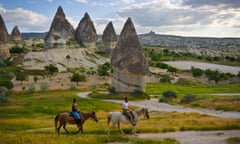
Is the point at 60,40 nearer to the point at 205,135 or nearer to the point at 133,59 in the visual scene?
the point at 133,59

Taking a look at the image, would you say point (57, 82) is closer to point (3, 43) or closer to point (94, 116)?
point (3, 43)

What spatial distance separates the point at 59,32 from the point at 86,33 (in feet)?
48.8

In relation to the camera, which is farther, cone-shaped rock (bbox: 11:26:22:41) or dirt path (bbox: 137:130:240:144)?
cone-shaped rock (bbox: 11:26:22:41)

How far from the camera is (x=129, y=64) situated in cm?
4403

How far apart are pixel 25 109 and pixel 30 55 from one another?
177 ft

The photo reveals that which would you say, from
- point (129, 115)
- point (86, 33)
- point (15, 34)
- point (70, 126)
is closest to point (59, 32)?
point (86, 33)

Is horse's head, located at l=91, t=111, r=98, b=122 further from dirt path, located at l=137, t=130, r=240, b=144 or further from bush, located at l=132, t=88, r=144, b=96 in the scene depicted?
bush, located at l=132, t=88, r=144, b=96

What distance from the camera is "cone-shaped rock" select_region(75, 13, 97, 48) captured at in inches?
4267

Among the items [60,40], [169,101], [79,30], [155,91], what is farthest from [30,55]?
[169,101]

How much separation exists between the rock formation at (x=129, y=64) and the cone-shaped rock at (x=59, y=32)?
2024 inches

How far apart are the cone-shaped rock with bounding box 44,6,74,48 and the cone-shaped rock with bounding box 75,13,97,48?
9864 mm

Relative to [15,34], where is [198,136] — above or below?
below

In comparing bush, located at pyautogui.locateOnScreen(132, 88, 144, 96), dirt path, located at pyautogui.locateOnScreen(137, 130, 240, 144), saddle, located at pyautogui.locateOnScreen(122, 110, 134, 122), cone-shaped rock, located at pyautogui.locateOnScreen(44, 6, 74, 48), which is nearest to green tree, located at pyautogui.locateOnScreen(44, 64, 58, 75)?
cone-shaped rock, located at pyautogui.locateOnScreen(44, 6, 74, 48)

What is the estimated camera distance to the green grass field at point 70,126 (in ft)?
46.5
